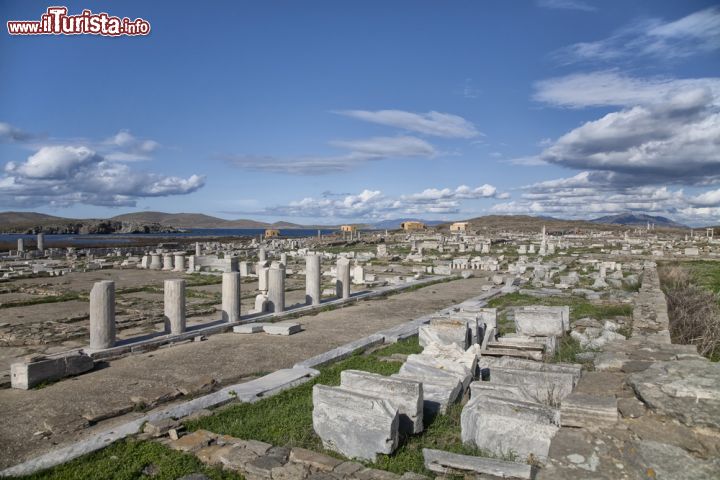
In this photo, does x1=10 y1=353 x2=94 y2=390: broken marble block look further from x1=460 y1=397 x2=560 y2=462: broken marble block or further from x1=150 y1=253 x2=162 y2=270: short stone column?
x1=150 y1=253 x2=162 y2=270: short stone column

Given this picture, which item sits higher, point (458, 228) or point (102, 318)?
point (458, 228)

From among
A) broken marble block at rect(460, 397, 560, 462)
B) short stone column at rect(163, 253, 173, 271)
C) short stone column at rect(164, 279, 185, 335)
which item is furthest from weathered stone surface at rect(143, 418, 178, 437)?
short stone column at rect(163, 253, 173, 271)

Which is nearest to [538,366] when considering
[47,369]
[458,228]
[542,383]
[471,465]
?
[542,383]

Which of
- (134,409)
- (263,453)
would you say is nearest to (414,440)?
(263,453)

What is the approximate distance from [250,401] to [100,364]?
4.26 metres

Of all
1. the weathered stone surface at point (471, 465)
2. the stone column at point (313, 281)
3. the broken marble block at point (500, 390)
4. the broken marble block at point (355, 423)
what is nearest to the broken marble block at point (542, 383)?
the broken marble block at point (500, 390)

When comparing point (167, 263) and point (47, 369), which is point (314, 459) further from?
point (167, 263)

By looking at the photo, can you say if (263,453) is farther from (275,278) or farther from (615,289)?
(615,289)

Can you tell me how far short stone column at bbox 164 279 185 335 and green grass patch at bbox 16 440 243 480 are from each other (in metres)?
6.32

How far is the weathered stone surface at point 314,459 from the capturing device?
4.97 meters

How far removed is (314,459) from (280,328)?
7486mm

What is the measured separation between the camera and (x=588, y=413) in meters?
5.06

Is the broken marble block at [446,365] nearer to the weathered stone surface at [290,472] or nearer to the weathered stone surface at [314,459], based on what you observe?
the weathered stone surface at [314,459]

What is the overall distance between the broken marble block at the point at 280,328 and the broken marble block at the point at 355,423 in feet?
22.1
